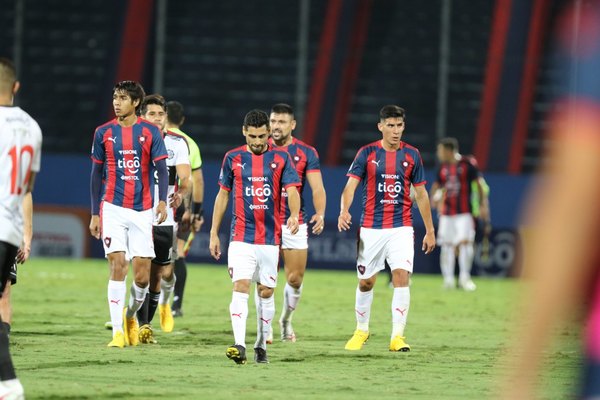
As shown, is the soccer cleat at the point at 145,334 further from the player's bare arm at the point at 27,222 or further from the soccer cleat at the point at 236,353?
the player's bare arm at the point at 27,222

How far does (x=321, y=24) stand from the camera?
2900cm

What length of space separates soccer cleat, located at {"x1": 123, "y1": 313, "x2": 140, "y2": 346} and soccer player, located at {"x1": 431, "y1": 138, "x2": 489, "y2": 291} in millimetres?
10242

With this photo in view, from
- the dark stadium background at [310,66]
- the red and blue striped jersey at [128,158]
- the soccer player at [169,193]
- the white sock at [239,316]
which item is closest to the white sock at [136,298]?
the soccer player at [169,193]

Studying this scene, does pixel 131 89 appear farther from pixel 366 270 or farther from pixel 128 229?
pixel 366 270

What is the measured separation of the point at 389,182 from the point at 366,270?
2.67 feet

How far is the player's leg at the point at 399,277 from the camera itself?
1028 centimetres

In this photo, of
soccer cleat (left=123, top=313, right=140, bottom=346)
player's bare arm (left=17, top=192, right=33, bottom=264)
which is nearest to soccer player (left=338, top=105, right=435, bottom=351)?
soccer cleat (left=123, top=313, right=140, bottom=346)

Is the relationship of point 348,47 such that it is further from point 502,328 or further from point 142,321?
point 142,321

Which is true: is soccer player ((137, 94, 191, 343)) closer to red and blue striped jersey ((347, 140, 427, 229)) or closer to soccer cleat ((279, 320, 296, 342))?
soccer cleat ((279, 320, 296, 342))

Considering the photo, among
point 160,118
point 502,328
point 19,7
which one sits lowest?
point 502,328

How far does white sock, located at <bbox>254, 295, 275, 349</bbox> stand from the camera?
9016 mm

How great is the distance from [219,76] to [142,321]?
18.6m

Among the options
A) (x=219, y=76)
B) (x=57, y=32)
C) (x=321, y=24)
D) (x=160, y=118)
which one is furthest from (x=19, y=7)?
(x=160, y=118)

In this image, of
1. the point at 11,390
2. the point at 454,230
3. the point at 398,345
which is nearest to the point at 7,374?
the point at 11,390
